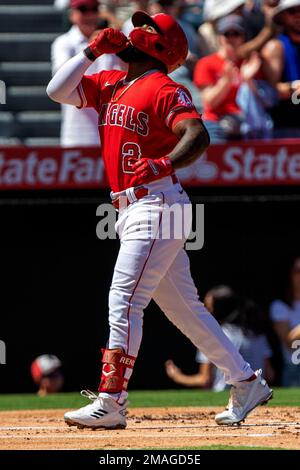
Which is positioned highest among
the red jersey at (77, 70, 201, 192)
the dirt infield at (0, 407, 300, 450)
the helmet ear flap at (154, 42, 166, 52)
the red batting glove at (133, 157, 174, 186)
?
the helmet ear flap at (154, 42, 166, 52)

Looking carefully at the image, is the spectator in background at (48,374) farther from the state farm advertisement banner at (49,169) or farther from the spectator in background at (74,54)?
the spectator in background at (74,54)

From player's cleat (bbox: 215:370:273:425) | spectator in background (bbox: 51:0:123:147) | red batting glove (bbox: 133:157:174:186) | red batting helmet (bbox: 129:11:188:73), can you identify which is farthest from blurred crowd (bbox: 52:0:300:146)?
red batting glove (bbox: 133:157:174:186)

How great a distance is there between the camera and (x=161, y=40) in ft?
16.1

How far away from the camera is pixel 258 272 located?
9.84 m

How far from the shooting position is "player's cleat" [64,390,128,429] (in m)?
4.74

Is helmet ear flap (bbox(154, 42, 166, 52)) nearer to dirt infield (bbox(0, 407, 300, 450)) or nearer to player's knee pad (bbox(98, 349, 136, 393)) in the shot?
player's knee pad (bbox(98, 349, 136, 393))

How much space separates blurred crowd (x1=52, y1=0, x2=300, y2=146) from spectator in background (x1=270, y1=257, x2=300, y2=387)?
52.7 inches

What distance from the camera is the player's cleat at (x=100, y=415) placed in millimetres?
4742

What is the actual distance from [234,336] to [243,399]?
3.66 m

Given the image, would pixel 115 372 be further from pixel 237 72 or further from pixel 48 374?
pixel 237 72

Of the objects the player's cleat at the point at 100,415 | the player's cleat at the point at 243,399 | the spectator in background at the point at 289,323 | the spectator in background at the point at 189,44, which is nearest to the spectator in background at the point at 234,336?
the spectator in background at the point at 289,323
